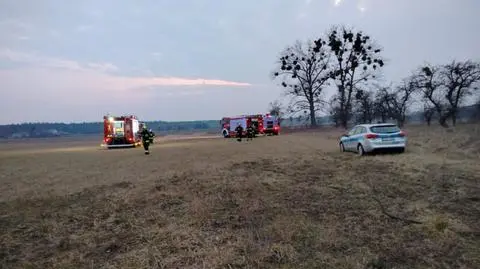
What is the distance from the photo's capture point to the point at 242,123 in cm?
5444

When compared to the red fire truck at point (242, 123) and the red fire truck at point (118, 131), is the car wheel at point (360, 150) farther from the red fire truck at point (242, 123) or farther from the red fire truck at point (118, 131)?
the red fire truck at point (242, 123)

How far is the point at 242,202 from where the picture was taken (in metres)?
9.36

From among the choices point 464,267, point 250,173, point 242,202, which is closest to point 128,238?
point 242,202

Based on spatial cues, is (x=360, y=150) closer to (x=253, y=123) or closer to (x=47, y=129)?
(x=253, y=123)

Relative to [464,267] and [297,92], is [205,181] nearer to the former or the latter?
Result: [464,267]

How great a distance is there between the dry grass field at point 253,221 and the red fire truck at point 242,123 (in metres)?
40.9

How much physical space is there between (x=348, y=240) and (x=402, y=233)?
3.16ft

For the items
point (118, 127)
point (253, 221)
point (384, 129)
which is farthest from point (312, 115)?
point (253, 221)

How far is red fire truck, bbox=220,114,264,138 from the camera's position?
54487mm

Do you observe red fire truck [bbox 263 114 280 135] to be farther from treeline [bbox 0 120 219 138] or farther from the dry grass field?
treeline [bbox 0 120 219 138]

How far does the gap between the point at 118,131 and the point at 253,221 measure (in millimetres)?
31778

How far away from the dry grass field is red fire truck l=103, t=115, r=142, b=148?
2412cm

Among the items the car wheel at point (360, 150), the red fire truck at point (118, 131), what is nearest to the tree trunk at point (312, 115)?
the red fire truck at point (118, 131)

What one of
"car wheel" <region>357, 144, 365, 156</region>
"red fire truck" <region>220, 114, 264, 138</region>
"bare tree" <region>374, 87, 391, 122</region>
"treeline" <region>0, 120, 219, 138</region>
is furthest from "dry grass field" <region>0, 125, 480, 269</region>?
"treeline" <region>0, 120, 219, 138</region>
